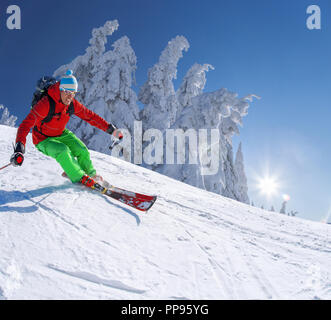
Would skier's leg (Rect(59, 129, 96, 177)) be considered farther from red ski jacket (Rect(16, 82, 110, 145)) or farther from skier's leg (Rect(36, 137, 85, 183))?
skier's leg (Rect(36, 137, 85, 183))

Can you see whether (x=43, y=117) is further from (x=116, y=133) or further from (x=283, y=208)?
(x=283, y=208)

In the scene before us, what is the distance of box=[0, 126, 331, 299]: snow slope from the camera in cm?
178

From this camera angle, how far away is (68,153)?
3.54 m

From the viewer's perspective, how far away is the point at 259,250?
2.74 m

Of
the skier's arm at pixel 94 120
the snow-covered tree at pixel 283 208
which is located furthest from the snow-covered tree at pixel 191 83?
the skier's arm at pixel 94 120

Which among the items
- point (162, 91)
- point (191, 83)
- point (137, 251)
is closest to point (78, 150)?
point (137, 251)

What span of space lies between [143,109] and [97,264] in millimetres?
30792

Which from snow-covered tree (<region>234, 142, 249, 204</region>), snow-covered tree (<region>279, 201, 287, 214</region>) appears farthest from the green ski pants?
snow-covered tree (<region>279, 201, 287, 214</region>)

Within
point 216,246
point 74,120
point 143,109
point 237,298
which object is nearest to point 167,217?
point 216,246

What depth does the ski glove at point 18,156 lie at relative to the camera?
2998 mm

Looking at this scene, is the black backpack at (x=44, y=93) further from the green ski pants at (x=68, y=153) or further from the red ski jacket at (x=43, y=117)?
the green ski pants at (x=68, y=153)

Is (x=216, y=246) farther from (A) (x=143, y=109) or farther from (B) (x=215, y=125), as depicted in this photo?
(A) (x=143, y=109)

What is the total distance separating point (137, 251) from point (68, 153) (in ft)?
6.59

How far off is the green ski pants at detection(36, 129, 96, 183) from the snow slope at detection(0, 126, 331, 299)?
261mm
